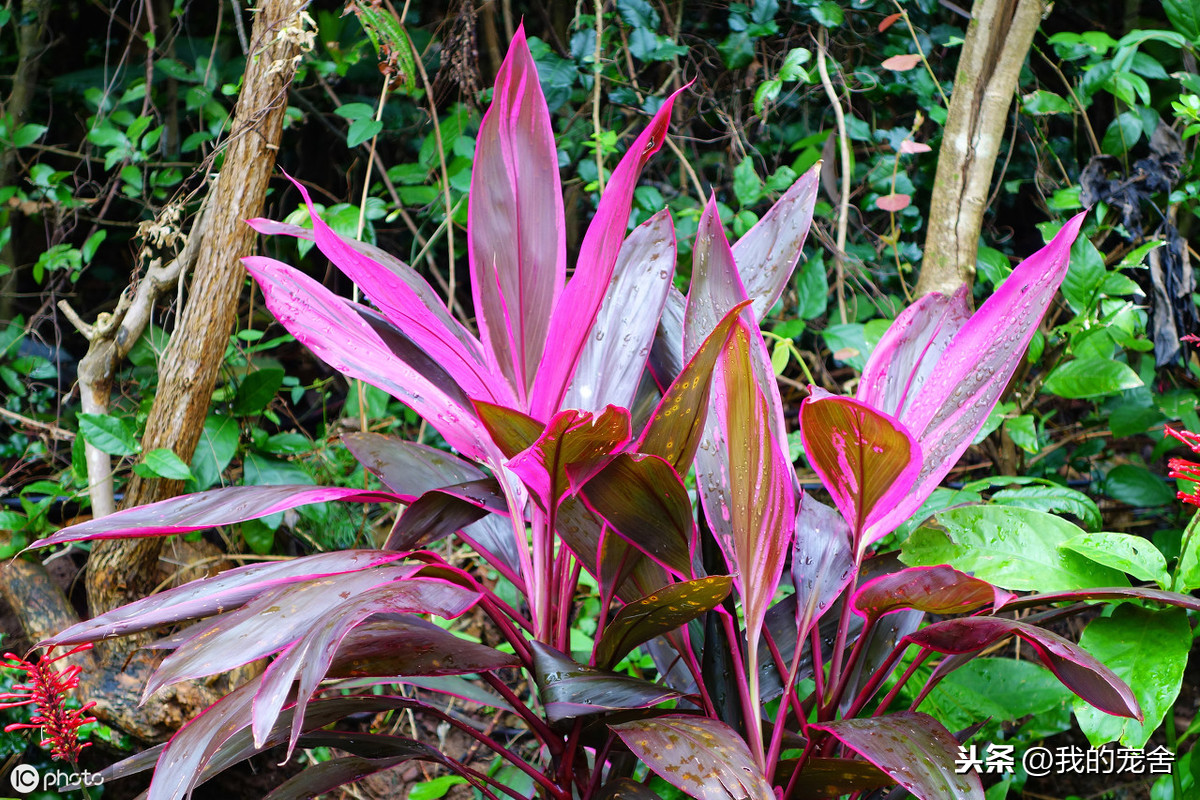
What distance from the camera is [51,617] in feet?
4.16

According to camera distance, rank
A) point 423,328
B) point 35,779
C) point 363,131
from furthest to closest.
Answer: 1. point 363,131
2. point 35,779
3. point 423,328

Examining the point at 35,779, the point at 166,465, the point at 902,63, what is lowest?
the point at 35,779

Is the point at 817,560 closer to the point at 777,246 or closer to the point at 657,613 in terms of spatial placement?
the point at 657,613

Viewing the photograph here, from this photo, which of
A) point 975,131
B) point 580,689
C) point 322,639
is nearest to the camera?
point 322,639

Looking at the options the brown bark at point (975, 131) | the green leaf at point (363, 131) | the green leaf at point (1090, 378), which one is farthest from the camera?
the green leaf at point (363, 131)

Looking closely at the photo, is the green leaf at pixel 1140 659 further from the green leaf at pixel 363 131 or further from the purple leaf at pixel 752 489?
the green leaf at pixel 363 131

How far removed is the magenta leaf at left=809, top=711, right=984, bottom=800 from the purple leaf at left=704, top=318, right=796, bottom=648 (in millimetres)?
114

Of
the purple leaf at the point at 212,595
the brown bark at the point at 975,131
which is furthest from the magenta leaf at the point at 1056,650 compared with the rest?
the brown bark at the point at 975,131

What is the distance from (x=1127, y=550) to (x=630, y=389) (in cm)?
46

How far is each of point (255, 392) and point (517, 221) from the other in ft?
2.50

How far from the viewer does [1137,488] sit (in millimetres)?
1278

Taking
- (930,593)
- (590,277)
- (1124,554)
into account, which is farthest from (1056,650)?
(590,277)

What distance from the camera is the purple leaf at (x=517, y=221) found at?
0.73 m

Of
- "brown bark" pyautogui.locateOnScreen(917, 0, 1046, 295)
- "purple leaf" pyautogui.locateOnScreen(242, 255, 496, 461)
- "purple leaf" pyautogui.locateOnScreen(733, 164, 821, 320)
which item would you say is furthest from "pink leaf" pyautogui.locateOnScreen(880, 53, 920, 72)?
"purple leaf" pyautogui.locateOnScreen(242, 255, 496, 461)
